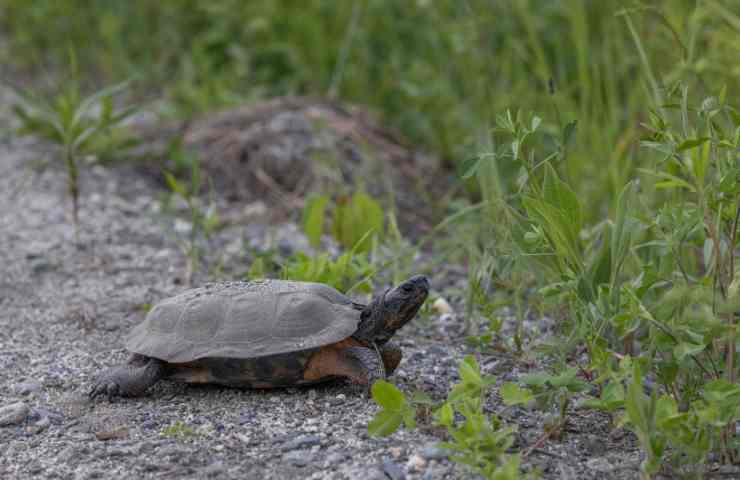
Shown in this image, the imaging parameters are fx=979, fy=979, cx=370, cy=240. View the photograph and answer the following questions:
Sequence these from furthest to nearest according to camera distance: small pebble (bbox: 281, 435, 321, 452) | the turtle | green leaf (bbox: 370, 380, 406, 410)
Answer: the turtle
small pebble (bbox: 281, 435, 321, 452)
green leaf (bbox: 370, 380, 406, 410)

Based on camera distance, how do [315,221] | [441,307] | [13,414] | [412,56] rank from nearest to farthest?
[13,414] → [441,307] → [315,221] → [412,56]

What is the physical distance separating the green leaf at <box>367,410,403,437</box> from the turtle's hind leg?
0.83m

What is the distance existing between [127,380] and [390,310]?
0.79 m

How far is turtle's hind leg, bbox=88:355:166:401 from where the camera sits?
2848 mm

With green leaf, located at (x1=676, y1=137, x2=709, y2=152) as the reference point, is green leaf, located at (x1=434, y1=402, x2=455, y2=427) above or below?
below

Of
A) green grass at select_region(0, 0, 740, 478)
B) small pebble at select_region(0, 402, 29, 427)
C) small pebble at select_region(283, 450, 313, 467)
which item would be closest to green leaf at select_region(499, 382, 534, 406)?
green grass at select_region(0, 0, 740, 478)

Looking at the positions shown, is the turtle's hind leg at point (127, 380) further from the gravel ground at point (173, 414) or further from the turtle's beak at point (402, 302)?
the turtle's beak at point (402, 302)

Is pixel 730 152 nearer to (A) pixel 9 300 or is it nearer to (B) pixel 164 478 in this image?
(B) pixel 164 478

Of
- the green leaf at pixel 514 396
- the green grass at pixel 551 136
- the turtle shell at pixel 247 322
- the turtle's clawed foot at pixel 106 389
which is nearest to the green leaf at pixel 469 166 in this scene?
the green grass at pixel 551 136

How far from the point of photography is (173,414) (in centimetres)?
275

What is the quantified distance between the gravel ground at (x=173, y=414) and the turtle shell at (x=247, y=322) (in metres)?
0.16

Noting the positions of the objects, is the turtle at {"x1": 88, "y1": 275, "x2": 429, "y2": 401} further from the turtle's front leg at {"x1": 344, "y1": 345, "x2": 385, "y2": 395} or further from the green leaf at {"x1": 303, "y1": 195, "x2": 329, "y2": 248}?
the green leaf at {"x1": 303, "y1": 195, "x2": 329, "y2": 248}

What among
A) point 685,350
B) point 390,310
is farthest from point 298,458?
point 685,350

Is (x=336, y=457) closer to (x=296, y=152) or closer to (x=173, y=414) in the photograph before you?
(x=173, y=414)
